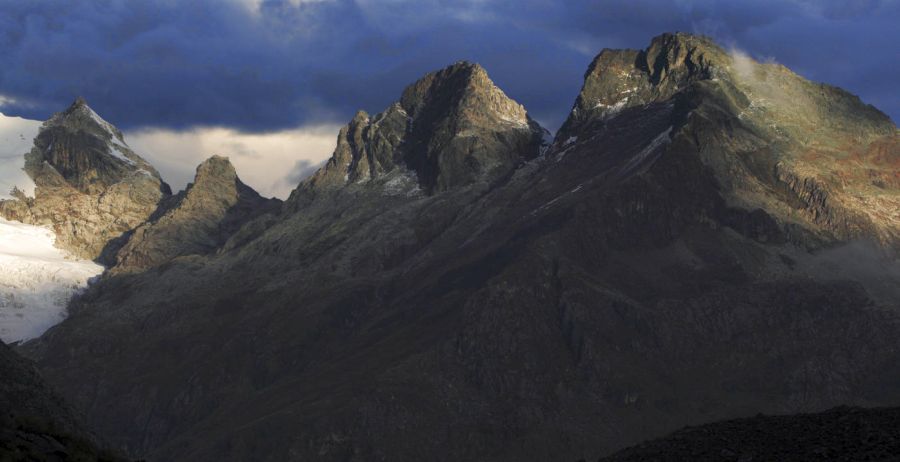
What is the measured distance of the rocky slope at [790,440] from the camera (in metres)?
83.4

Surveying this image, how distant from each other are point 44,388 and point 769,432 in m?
56.6

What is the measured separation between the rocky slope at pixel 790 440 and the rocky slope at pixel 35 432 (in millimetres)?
40378

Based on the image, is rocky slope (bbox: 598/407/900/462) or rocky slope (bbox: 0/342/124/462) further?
rocky slope (bbox: 598/407/900/462)

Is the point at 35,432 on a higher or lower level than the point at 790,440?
lower

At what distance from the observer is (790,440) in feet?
294

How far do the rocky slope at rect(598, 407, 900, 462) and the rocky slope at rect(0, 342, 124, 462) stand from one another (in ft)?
132

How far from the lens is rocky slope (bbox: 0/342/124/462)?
63.6m

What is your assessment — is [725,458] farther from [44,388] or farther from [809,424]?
[44,388]

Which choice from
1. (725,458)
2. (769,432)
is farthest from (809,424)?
(725,458)

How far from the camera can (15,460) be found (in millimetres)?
60781

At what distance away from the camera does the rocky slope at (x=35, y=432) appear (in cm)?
6362

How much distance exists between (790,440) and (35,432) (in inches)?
1963

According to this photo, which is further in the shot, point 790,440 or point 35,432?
point 790,440

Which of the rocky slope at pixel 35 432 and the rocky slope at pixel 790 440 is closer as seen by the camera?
the rocky slope at pixel 35 432
